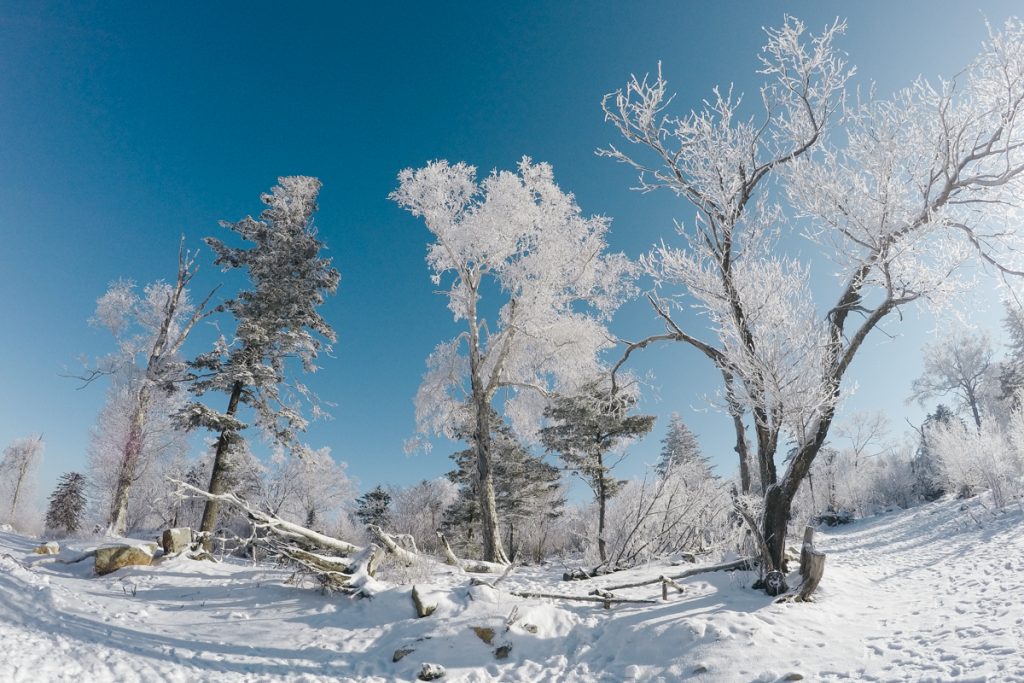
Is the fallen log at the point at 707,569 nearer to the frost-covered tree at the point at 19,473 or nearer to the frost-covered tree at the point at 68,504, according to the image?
the frost-covered tree at the point at 68,504

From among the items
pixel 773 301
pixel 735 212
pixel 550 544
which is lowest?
→ pixel 550 544

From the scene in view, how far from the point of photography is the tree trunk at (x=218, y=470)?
38.1 feet

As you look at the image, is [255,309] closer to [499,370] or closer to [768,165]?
[499,370]

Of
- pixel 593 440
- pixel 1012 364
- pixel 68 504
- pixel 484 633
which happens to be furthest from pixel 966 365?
pixel 68 504

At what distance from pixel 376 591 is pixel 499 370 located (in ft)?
21.6

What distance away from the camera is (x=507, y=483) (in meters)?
24.9

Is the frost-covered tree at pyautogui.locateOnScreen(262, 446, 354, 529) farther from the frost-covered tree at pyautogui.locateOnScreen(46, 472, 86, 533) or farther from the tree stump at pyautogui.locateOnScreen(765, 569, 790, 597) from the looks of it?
the tree stump at pyautogui.locateOnScreen(765, 569, 790, 597)

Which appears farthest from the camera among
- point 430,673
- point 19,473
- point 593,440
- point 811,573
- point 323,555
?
point 19,473

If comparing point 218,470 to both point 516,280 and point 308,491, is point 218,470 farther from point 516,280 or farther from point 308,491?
point 308,491

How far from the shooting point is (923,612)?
6.03 m

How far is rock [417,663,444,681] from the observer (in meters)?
5.31

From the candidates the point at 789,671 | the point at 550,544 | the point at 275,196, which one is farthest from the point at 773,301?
the point at 550,544

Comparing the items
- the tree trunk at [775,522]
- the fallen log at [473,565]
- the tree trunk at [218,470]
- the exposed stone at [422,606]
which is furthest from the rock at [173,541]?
the tree trunk at [775,522]

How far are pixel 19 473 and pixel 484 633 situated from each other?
4687cm
